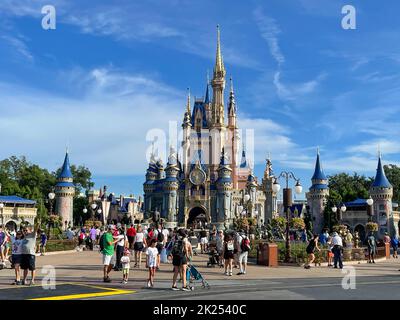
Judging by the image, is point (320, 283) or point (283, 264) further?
point (283, 264)

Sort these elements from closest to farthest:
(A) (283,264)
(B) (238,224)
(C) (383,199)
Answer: (A) (283,264) → (B) (238,224) → (C) (383,199)

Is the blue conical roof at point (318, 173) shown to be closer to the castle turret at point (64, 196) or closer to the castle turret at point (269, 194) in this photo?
the castle turret at point (269, 194)

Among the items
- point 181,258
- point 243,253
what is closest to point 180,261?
point 181,258

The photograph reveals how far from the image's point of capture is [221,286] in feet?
46.4

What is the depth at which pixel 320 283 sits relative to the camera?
15.1 metres

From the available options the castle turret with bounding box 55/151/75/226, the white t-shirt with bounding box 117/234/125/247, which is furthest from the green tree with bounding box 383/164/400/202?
the white t-shirt with bounding box 117/234/125/247

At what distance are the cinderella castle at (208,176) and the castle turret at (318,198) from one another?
11.3 m

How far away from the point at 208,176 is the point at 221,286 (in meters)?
85.4

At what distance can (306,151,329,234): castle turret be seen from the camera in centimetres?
7906

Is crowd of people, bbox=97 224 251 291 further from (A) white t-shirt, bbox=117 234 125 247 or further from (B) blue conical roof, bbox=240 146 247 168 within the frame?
(B) blue conical roof, bbox=240 146 247 168
